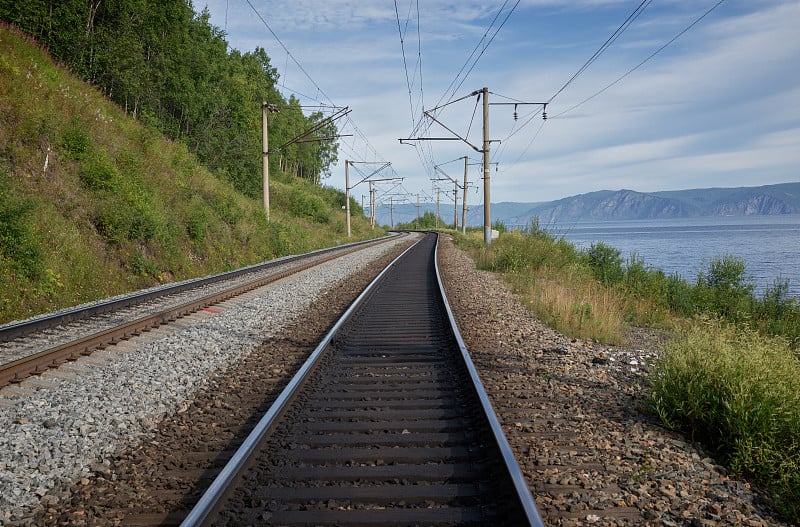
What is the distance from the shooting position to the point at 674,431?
5.41 metres

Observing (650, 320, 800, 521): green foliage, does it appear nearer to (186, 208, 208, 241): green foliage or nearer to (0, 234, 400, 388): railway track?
(0, 234, 400, 388): railway track

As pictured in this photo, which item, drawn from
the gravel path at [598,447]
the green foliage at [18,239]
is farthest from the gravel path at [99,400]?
the green foliage at [18,239]

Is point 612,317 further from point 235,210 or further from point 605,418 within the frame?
point 235,210

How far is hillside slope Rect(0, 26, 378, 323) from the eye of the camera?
12492 millimetres

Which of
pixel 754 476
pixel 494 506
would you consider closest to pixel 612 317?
pixel 754 476

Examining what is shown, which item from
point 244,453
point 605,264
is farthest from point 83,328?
point 605,264

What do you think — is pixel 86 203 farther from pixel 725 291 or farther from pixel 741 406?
pixel 725 291

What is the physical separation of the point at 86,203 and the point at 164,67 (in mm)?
21425

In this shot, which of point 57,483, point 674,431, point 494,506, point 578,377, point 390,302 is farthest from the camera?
point 390,302

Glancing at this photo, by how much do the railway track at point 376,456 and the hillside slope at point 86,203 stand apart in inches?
316

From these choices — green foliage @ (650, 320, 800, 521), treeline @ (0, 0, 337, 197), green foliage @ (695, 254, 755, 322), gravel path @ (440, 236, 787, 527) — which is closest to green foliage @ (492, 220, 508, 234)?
treeline @ (0, 0, 337, 197)

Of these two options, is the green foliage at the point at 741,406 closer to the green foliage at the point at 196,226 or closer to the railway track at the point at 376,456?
the railway track at the point at 376,456

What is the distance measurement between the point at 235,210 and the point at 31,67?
929cm

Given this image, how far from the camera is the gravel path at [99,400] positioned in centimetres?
452
